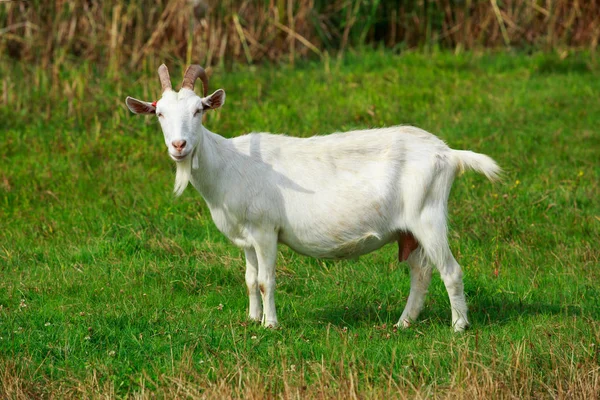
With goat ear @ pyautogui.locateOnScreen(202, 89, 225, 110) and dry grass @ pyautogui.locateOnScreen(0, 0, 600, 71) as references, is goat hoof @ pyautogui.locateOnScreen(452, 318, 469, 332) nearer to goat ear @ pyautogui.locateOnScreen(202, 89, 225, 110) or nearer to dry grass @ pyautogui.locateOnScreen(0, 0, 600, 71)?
goat ear @ pyautogui.locateOnScreen(202, 89, 225, 110)

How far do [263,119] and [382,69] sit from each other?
93.5 inches

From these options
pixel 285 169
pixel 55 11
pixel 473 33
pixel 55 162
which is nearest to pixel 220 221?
pixel 285 169

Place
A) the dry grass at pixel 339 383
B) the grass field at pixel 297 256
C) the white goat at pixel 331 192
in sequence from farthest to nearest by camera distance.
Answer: the white goat at pixel 331 192
the grass field at pixel 297 256
the dry grass at pixel 339 383

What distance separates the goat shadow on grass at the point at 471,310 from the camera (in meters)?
6.88

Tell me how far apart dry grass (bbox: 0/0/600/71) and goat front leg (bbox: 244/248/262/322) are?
592cm

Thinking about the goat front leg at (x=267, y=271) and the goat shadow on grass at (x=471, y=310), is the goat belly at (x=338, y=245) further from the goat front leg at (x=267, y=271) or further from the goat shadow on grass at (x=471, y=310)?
the goat shadow on grass at (x=471, y=310)

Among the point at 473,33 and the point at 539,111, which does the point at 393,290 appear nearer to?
the point at 539,111

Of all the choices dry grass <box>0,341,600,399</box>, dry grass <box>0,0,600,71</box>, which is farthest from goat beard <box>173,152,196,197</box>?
dry grass <box>0,0,600,71</box>

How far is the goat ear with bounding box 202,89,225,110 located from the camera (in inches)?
252

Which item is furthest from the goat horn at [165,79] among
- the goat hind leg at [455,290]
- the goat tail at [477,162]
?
the goat hind leg at [455,290]

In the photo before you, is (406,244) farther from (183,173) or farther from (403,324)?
(183,173)

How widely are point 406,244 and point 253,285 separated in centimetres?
110

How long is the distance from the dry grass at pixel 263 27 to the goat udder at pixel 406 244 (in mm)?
6190

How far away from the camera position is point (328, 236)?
660 cm
